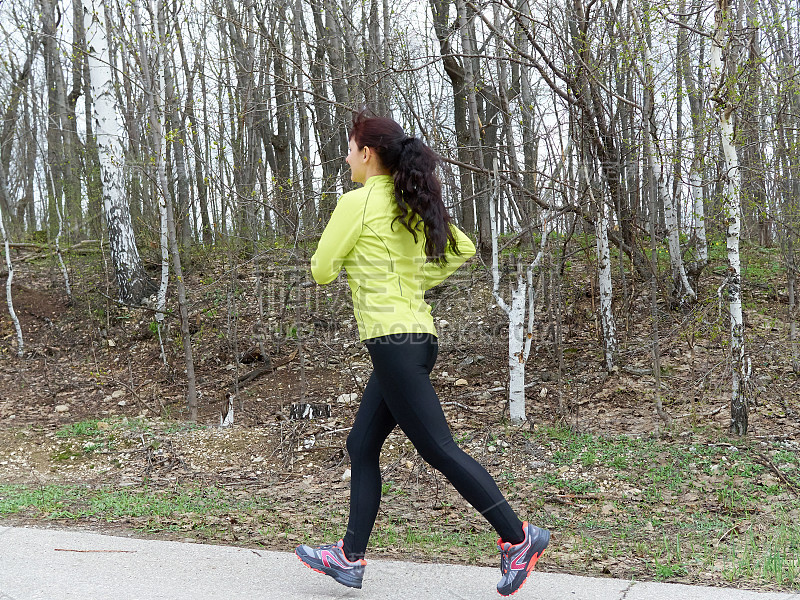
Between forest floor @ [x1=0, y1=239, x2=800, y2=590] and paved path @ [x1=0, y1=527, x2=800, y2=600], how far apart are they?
14.0 inches

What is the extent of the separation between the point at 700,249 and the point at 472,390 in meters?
4.22

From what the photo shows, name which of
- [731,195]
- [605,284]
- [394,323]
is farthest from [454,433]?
[394,323]

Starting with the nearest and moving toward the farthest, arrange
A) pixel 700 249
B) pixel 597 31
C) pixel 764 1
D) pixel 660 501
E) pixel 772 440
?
1. pixel 660 501
2. pixel 772 440
3. pixel 597 31
4. pixel 764 1
5. pixel 700 249

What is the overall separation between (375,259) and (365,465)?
35.5 inches

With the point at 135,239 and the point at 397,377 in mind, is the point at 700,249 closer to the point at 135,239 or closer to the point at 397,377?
the point at 397,377

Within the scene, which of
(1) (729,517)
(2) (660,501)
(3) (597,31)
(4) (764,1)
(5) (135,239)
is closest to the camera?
(1) (729,517)

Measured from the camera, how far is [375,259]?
2.69 meters

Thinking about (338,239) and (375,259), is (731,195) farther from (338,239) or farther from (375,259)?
(338,239)

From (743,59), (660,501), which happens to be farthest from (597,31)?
(660,501)

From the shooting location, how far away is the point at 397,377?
2617 mm

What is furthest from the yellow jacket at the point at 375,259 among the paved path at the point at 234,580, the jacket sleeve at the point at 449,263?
the paved path at the point at 234,580

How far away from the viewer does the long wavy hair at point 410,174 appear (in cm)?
272

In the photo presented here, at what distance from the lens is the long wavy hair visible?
8.93 ft

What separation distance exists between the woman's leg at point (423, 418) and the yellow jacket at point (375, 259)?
0.08 metres
